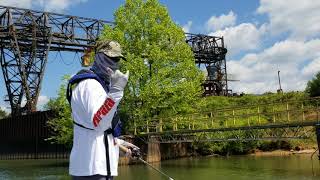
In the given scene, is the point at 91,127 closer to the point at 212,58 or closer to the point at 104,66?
the point at 104,66

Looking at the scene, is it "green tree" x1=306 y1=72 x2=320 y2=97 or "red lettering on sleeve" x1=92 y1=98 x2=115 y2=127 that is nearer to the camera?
"red lettering on sleeve" x1=92 y1=98 x2=115 y2=127

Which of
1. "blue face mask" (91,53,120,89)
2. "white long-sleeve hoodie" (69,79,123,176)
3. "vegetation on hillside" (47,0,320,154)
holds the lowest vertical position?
"white long-sleeve hoodie" (69,79,123,176)

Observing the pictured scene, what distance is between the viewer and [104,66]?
3.93 m

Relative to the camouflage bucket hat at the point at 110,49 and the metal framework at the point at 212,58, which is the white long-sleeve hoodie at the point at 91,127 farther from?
the metal framework at the point at 212,58

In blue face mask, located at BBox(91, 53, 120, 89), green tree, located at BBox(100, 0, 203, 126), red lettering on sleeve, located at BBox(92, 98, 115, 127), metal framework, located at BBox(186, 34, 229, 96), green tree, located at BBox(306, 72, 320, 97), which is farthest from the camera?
metal framework, located at BBox(186, 34, 229, 96)

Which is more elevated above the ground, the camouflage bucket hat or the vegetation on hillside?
the vegetation on hillside

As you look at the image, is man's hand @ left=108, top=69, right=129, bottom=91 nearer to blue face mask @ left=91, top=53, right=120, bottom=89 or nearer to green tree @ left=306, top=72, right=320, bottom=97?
blue face mask @ left=91, top=53, right=120, bottom=89

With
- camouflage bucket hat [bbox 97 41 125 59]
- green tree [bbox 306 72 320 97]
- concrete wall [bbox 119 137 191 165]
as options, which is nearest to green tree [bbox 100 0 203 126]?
concrete wall [bbox 119 137 191 165]

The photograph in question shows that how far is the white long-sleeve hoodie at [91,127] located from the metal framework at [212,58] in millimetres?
69486

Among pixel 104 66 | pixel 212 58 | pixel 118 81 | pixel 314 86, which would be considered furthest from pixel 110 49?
pixel 212 58

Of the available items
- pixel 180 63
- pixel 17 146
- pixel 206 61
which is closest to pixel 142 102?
pixel 180 63

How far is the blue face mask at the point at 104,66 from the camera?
12.9ft

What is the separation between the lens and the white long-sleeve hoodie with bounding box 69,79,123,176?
145 inches

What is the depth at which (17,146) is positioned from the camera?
185 feet
